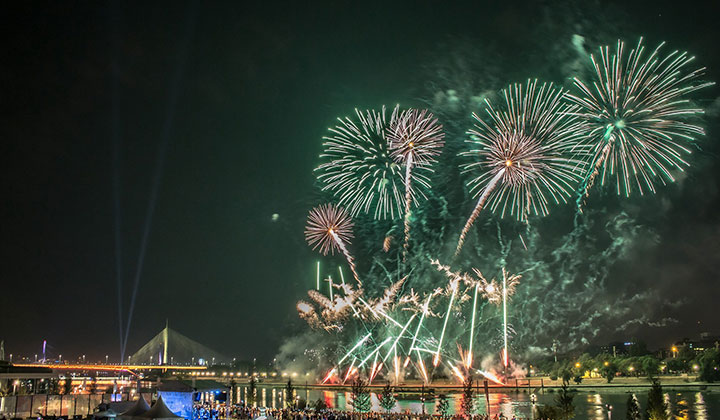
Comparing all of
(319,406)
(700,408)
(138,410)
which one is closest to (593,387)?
(700,408)

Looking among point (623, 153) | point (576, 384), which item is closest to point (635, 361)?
point (576, 384)

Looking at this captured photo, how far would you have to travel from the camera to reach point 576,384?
108062mm

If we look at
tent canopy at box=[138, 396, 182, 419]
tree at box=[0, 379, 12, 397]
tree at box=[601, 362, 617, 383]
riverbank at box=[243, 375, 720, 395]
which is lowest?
riverbank at box=[243, 375, 720, 395]

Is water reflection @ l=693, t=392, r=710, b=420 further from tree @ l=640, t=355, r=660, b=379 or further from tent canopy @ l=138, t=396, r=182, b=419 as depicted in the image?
tent canopy @ l=138, t=396, r=182, b=419

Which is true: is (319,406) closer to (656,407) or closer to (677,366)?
(656,407)

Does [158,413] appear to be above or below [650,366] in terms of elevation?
above

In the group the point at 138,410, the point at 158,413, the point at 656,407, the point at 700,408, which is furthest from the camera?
the point at 700,408

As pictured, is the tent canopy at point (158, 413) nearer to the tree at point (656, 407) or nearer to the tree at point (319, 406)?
the tree at point (319, 406)

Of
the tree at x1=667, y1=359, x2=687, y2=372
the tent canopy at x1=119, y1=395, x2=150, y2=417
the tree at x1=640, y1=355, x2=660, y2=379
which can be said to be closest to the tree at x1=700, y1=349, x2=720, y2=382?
the tree at x1=640, y1=355, x2=660, y2=379

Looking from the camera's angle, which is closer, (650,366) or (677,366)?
(650,366)

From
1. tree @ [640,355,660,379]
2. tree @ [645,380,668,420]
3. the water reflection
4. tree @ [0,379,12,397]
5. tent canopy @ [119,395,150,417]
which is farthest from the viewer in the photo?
tree @ [640,355,660,379]

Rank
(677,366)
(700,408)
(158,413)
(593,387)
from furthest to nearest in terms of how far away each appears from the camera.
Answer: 1. (677,366)
2. (593,387)
3. (700,408)
4. (158,413)

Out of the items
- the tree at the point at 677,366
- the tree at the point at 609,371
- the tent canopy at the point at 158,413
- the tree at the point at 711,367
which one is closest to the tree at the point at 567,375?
the tree at the point at 609,371

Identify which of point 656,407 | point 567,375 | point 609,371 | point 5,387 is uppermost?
point 5,387
